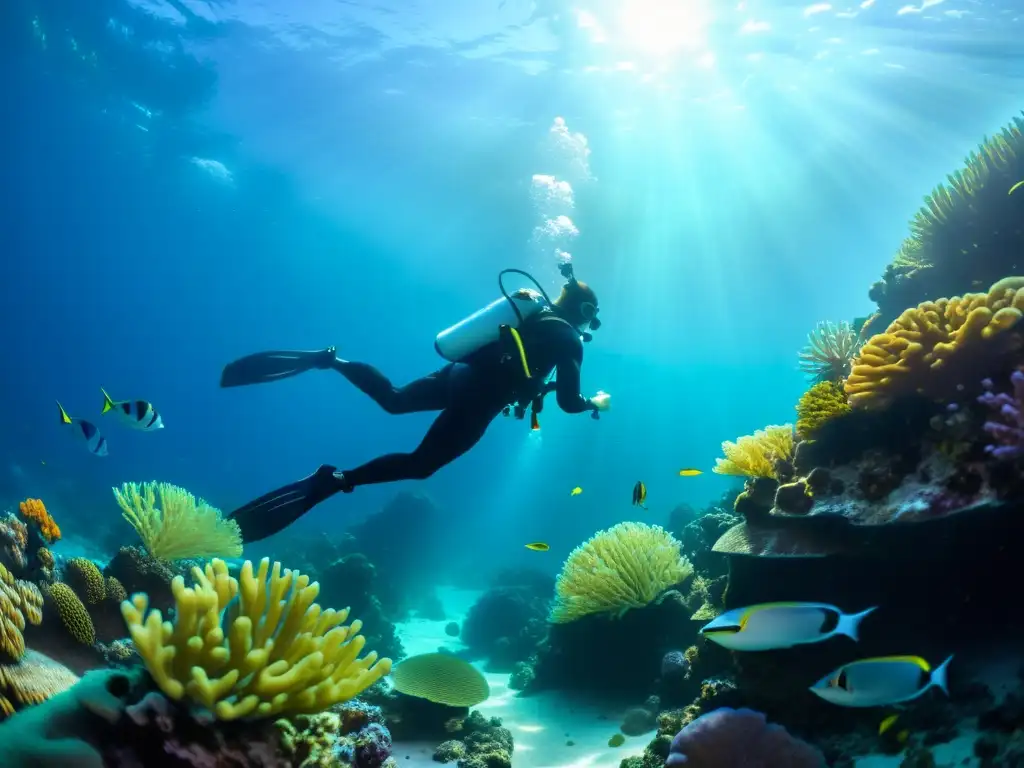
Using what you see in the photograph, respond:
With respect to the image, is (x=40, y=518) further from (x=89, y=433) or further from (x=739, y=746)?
(x=739, y=746)

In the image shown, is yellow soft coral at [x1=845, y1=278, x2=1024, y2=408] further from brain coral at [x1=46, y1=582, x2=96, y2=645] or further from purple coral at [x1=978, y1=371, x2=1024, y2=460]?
brain coral at [x1=46, y1=582, x2=96, y2=645]

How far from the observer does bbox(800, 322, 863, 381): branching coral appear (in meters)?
6.83

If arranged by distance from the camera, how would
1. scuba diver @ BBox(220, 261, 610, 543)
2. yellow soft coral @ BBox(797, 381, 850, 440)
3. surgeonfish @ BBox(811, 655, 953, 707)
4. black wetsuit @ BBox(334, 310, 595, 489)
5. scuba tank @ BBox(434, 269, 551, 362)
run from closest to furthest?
1. surgeonfish @ BBox(811, 655, 953, 707)
2. yellow soft coral @ BBox(797, 381, 850, 440)
3. scuba diver @ BBox(220, 261, 610, 543)
4. black wetsuit @ BBox(334, 310, 595, 489)
5. scuba tank @ BBox(434, 269, 551, 362)

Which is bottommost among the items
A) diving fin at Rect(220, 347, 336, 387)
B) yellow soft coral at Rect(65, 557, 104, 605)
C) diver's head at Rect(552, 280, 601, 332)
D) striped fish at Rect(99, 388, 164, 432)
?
yellow soft coral at Rect(65, 557, 104, 605)

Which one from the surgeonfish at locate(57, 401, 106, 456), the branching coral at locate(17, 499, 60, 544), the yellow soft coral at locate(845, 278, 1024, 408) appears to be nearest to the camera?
the yellow soft coral at locate(845, 278, 1024, 408)

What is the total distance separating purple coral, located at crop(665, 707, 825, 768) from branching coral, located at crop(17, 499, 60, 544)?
18.0 ft

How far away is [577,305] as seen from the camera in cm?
627

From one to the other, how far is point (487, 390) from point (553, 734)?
388 cm

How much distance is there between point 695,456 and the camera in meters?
78.1

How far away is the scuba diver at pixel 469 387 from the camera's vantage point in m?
5.30

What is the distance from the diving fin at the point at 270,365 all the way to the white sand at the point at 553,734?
422cm

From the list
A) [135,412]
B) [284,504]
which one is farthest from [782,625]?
[135,412]

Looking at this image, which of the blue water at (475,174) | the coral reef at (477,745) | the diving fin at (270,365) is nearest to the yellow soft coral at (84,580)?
the diving fin at (270,365)

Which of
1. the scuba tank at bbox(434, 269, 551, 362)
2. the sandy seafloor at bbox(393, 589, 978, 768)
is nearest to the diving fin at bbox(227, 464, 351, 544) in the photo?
the scuba tank at bbox(434, 269, 551, 362)
